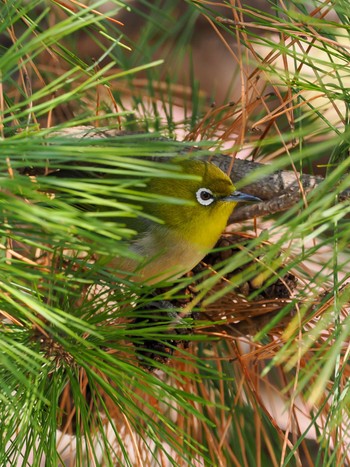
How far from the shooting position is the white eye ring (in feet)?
3.58

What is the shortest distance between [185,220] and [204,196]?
0.18 ft

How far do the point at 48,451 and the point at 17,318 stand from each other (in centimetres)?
15

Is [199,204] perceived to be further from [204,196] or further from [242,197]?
[242,197]

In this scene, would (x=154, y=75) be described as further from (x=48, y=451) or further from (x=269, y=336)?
(x=48, y=451)

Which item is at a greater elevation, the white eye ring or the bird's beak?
the white eye ring

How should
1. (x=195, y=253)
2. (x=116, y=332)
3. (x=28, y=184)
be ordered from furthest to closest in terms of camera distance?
(x=195, y=253) < (x=116, y=332) < (x=28, y=184)

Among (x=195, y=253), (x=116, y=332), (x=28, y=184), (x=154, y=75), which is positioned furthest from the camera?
(x=154, y=75)

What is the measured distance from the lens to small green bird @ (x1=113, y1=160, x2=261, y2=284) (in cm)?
105

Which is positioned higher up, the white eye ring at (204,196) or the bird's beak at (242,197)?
the white eye ring at (204,196)

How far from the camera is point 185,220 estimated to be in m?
1.14

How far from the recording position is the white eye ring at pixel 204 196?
109 cm

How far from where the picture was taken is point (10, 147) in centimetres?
58

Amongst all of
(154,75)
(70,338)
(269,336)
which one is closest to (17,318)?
(70,338)

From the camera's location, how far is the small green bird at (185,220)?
1048mm
